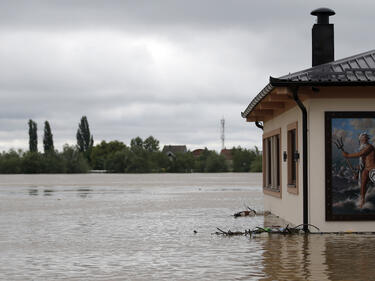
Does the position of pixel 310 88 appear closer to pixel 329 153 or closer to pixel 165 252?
pixel 329 153

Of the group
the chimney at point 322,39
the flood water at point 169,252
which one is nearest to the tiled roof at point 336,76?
the chimney at point 322,39

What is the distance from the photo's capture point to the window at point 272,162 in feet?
68.2

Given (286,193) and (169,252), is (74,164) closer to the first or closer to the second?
(286,193)

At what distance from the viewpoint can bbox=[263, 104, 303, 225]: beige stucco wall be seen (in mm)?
16047

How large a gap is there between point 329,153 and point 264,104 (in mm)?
4011

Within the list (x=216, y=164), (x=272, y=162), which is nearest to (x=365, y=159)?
(x=272, y=162)

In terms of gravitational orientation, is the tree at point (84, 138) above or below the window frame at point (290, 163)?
above

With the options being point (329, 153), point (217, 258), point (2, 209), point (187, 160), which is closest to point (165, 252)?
point (217, 258)

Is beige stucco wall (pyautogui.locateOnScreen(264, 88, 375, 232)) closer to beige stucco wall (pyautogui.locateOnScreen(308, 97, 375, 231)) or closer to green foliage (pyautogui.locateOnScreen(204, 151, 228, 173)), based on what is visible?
beige stucco wall (pyautogui.locateOnScreen(308, 97, 375, 231))

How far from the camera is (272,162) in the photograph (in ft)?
72.6

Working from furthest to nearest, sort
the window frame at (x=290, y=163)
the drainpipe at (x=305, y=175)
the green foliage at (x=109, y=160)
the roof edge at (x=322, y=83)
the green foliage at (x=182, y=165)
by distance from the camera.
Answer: the green foliage at (x=182, y=165), the green foliage at (x=109, y=160), the window frame at (x=290, y=163), the drainpipe at (x=305, y=175), the roof edge at (x=322, y=83)

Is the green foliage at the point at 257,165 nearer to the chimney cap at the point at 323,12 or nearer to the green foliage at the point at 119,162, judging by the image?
the green foliage at the point at 119,162

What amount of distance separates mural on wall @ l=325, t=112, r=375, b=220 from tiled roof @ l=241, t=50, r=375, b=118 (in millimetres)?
820

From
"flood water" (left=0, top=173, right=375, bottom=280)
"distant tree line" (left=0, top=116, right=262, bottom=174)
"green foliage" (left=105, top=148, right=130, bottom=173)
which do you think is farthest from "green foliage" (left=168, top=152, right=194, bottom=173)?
"flood water" (left=0, top=173, right=375, bottom=280)
